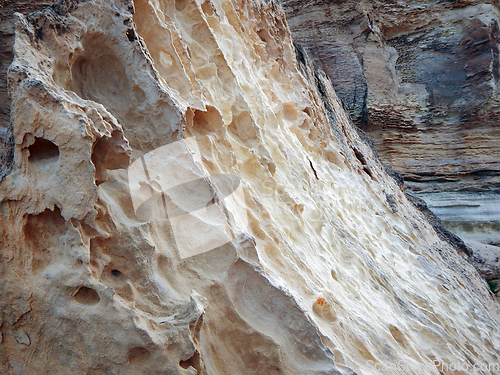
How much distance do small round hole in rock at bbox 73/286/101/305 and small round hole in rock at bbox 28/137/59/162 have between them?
61cm

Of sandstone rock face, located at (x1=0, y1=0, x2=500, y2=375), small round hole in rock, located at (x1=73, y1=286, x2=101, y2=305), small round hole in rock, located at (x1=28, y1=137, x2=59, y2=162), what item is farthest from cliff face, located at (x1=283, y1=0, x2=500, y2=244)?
small round hole in rock, located at (x1=73, y1=286, x2=101, y2=305)

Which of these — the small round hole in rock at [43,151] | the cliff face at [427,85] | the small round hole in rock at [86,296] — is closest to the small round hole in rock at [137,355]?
the small round hole in rock at [86,296]

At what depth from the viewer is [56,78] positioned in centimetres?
230

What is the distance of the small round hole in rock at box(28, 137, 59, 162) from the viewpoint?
6.75 feet

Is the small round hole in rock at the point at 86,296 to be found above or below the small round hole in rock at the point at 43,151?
below

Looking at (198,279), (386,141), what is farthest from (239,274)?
(386,141)

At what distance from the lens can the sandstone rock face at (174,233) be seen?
195 centimetres

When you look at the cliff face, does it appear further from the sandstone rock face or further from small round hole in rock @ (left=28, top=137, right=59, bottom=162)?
small round hole in rock @ (left=28, top=137, right=59, bottom=162)

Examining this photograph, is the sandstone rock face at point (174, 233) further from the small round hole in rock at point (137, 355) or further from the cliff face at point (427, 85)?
the cliff face at point (427, 85)

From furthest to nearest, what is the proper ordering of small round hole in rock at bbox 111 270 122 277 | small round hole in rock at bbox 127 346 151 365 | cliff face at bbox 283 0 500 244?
cliff face at bbox 283 0 500 244, small round hole in rock at bbox 111 270 122 277, small round hole in rock at bbox 127 346 151 365

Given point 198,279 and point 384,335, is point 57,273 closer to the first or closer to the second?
point 198,279

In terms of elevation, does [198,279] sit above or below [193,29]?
below

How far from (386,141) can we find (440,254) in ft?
14.8

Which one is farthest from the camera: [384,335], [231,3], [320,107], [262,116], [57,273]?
[320,107]
